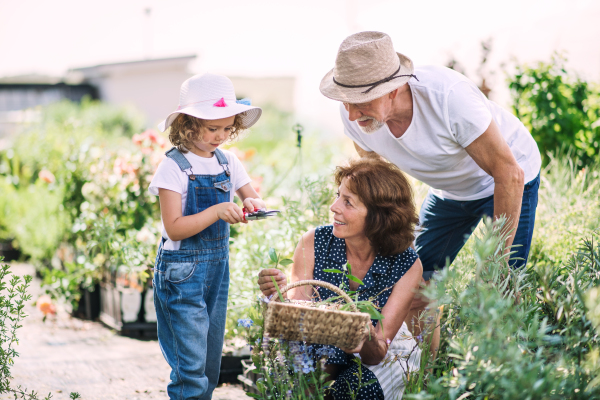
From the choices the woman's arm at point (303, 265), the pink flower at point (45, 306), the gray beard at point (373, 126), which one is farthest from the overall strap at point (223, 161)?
the pink flower at point (45, 306)

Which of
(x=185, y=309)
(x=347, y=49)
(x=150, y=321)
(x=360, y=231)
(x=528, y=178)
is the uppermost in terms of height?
(x=347, y=49)

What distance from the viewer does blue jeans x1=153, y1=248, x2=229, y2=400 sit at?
2152 millimetres

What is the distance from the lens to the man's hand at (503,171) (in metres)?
2.03

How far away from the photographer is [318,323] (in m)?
1.64

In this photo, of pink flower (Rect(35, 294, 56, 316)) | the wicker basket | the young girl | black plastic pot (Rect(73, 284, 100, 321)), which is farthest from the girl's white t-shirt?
black plastic pot (Rect(73, 284, 100, 321))

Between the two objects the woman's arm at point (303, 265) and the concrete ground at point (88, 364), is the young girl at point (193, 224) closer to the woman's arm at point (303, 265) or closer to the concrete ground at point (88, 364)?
the woman's arm at point (303, 265)

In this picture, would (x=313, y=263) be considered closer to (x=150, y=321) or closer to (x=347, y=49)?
(x=347, y=49)

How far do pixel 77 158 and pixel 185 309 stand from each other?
2719 millimetres

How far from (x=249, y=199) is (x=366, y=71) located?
703 millimetres

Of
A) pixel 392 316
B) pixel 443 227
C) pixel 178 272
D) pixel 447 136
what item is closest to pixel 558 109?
pixel 443 227

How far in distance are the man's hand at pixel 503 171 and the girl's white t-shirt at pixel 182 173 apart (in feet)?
3.39

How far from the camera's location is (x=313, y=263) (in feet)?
7.61

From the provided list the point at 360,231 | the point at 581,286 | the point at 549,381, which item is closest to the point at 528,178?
the point at 581,286

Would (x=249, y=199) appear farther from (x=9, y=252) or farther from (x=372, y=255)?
(x=9, y=252)
